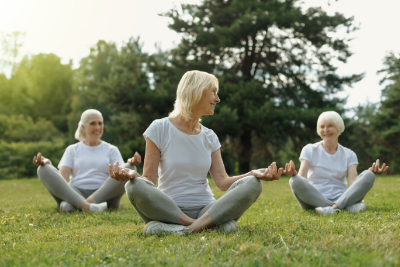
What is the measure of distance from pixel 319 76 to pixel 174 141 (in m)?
17.5

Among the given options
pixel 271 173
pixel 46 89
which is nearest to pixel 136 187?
pixel 271 173

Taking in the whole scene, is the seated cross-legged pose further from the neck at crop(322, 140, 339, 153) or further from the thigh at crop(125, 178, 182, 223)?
the thigh at crop(125, 178, 182, 223)

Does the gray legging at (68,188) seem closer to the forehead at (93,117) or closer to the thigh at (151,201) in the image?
the forehead at (93,117)

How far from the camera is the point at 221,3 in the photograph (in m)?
19.8

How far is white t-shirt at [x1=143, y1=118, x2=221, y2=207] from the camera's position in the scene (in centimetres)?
358

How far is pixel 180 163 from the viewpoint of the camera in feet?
11.7

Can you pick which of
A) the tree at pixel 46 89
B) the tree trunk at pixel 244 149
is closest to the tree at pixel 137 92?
the tree trunk at pixel 244 149

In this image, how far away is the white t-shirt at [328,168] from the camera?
5.36m

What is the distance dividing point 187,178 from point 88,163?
10.1ft

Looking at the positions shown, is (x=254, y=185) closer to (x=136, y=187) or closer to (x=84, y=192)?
(x=136, y=187)

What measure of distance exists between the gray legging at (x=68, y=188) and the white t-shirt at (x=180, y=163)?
6.43 ft

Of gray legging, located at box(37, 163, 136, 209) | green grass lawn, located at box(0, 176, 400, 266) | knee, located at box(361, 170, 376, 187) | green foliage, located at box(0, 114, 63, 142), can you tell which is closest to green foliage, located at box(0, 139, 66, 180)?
green foliage, located at box(0, 114, 63, 142)

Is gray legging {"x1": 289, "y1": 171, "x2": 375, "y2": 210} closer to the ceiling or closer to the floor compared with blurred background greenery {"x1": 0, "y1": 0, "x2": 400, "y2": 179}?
closer to the floor

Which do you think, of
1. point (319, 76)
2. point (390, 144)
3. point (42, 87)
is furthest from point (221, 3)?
point (42, 87)
